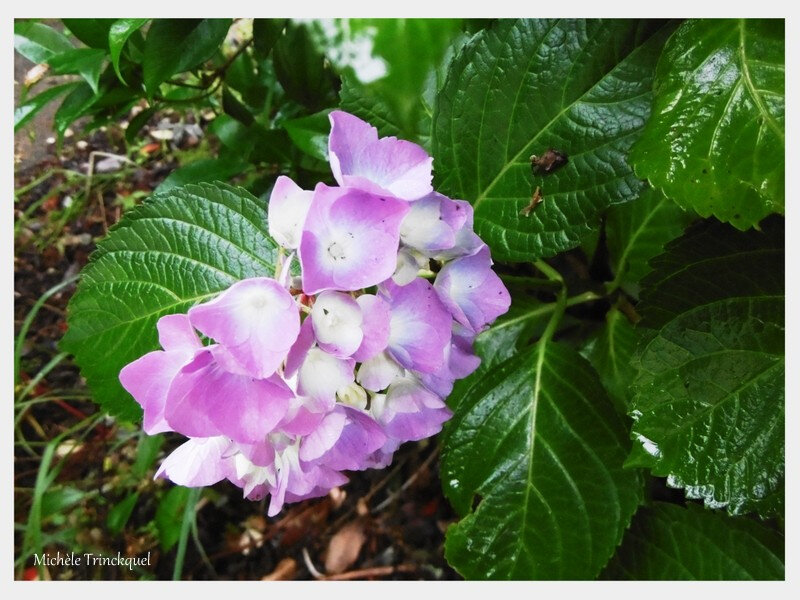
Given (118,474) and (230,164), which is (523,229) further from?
(118,474)

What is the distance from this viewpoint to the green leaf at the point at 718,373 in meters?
0.57

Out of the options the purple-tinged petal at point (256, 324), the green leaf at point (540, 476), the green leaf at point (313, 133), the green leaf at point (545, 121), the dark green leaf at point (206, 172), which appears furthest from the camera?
the dark green leaf at point (206, 172)

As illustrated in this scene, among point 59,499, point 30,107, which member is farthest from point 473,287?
point 59,499

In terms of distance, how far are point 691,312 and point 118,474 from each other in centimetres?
95

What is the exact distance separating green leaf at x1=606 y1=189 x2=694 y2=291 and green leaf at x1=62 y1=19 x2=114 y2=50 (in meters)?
0.65

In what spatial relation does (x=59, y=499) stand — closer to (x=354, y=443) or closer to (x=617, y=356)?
(x=354, y=443)

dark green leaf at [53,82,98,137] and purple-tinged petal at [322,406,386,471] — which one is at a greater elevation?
dark green leaf at [53,82,98,137]

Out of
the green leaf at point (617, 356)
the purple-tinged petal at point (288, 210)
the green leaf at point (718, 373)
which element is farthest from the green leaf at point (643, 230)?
the purple-tinged petal at point (288, 210)

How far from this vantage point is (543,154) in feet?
1.92

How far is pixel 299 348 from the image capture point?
1.35 feet

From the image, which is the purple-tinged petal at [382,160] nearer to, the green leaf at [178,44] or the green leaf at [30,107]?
the green leaf at [178,44]

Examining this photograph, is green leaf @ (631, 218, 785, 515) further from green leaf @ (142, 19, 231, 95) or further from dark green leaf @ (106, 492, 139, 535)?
dark green leaf @ (106, 492, 139, 535)

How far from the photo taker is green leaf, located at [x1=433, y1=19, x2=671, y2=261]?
54 cm

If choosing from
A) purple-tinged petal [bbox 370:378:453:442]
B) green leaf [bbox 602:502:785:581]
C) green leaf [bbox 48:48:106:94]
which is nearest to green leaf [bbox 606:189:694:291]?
green leaf [bbox 602:502:785:581]
